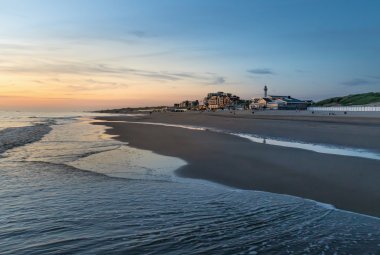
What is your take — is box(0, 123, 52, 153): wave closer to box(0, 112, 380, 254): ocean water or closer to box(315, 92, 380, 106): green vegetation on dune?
box(0, 112, 380, 254): ocean water

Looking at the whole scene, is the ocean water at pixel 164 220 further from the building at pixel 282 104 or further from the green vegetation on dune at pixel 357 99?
the green vegetation on dune at pixel 357 99

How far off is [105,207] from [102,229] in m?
1.49

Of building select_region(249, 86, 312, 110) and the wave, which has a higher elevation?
building select_region(249, 86, 312, 110)

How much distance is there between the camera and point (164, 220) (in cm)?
667

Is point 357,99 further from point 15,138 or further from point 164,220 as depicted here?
point 164,220

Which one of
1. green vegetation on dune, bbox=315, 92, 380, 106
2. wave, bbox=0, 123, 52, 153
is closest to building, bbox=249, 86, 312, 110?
green vegetation on dune, bbox=315, 92, 380, 106

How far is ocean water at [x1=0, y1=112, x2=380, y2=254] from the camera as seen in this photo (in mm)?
5387

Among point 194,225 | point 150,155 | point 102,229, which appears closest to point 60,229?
point 102,229

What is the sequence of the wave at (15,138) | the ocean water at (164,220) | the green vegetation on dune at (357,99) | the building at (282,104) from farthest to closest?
the building at (282,104), the green vegetation on dune at (357,99), the wave at (15,138), the ocean water at (164,220)

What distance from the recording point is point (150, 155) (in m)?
17.0

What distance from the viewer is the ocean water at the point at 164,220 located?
539 cm

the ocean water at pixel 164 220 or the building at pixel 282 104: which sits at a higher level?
the building at pixel 282 104

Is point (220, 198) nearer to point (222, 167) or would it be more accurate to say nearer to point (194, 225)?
point (194, 225)

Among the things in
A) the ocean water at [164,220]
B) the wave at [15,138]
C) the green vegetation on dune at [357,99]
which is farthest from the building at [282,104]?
Result: the ocean water at [164,220]
